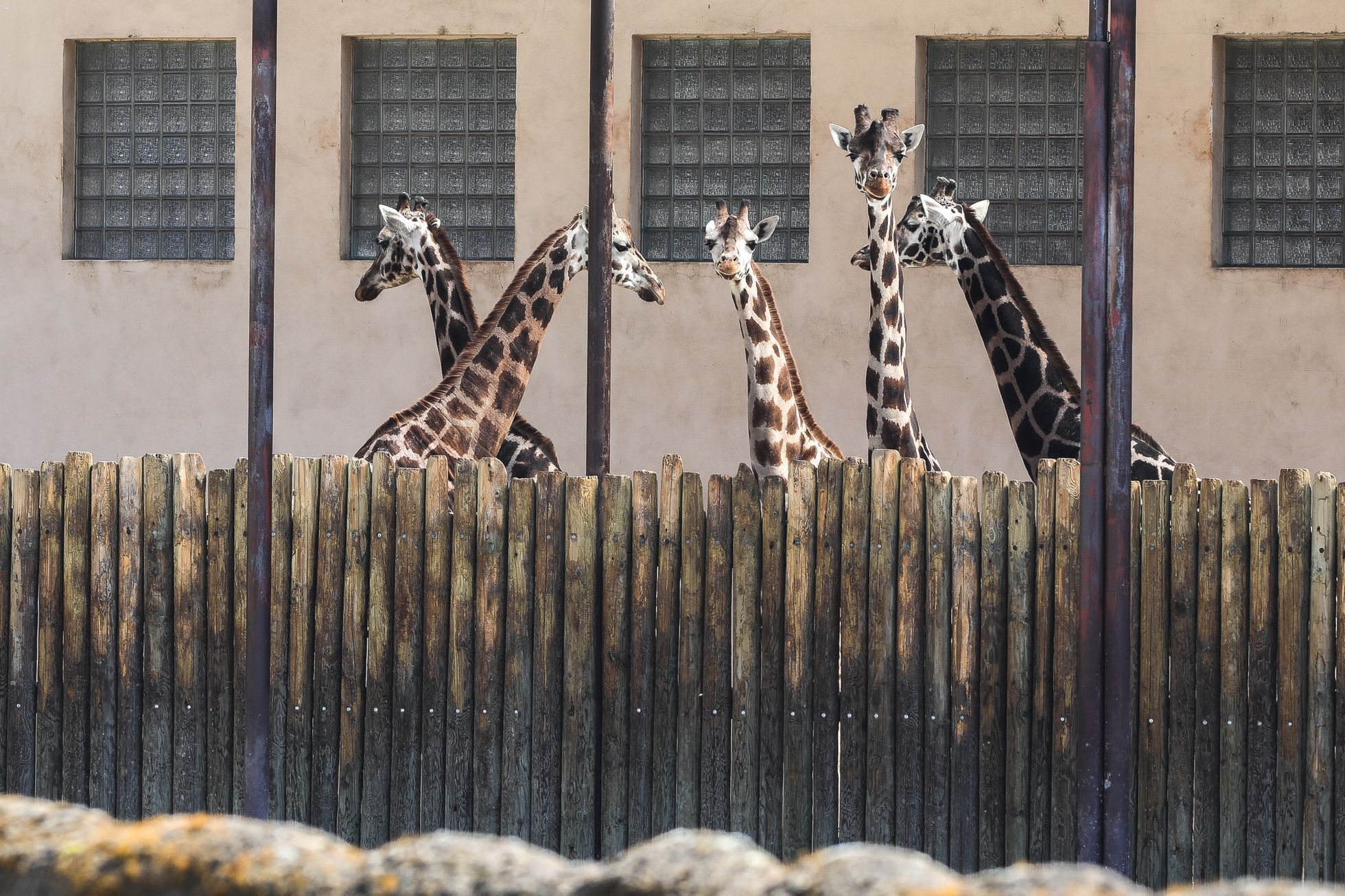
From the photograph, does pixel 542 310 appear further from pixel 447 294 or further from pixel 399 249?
pixel 399 249

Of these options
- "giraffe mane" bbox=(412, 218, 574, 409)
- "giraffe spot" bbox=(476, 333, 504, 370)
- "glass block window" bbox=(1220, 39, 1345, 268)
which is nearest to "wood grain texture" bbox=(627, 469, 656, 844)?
"giraffe mane" bbox=(412, 218, 574, 409)

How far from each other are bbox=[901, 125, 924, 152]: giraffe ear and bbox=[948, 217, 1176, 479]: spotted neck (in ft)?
1.92

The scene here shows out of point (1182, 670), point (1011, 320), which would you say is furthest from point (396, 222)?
point (1182, 670)

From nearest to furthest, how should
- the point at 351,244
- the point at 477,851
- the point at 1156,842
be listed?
the point at 477,851
the point at 1156,842
the point at 351,244

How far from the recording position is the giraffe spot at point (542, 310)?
8.74 meters

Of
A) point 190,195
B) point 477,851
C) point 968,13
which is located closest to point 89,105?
point 190,195

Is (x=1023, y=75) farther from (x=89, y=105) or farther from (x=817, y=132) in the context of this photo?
(x=89, y=105)

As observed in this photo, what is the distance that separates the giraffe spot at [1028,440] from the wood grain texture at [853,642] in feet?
6.84

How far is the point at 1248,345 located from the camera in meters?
10.7

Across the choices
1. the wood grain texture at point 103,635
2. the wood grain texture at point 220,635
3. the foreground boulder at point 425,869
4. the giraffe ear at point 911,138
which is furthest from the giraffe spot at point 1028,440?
the foreground boulder at point 425,869

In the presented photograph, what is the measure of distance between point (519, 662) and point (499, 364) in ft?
8.45

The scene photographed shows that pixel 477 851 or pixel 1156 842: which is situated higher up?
pixel 477 851

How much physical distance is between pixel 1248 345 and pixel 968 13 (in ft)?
8.48

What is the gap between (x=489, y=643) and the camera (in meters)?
6.26
